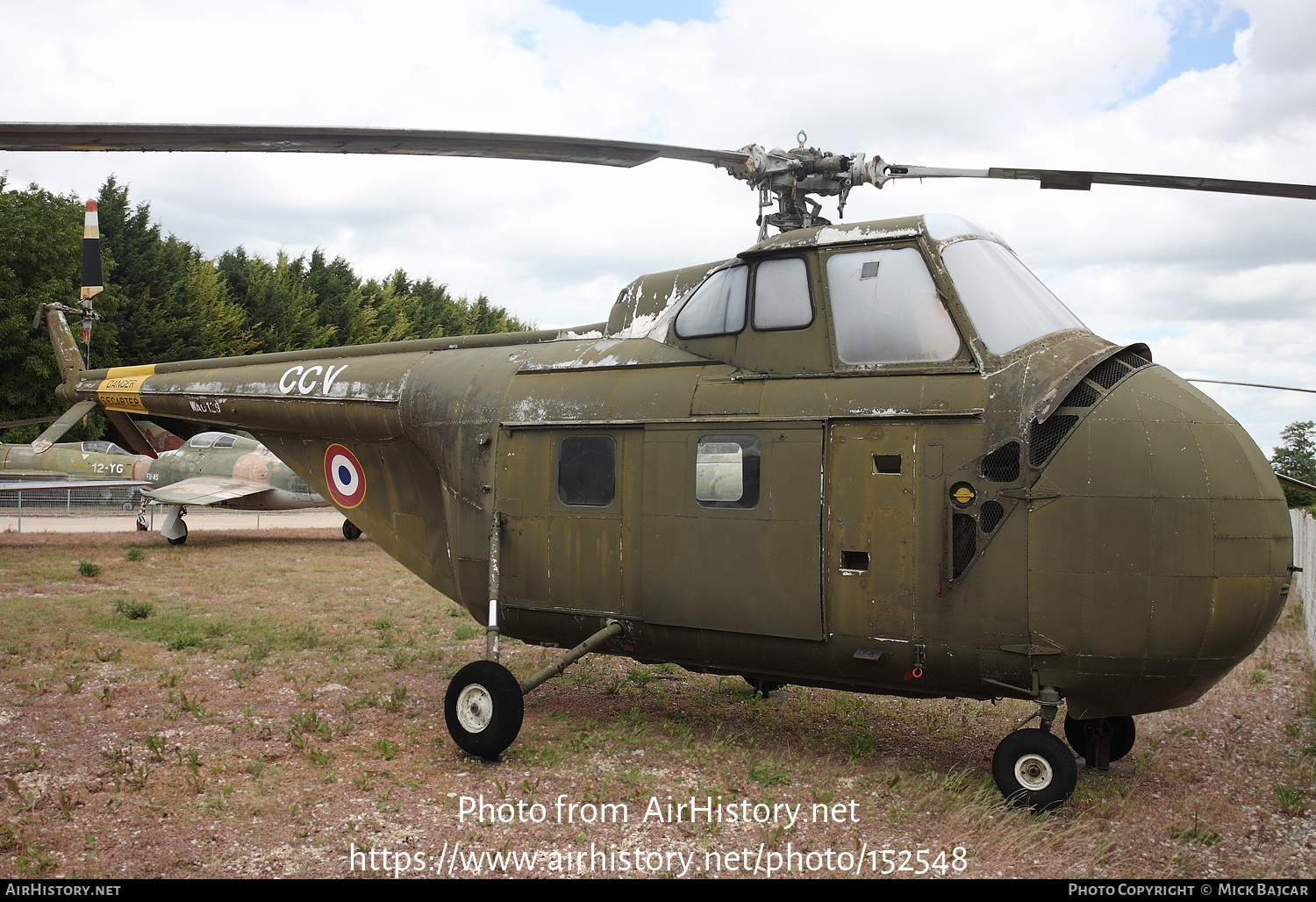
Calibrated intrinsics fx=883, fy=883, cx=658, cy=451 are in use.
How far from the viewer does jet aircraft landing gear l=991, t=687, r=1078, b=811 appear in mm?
5363

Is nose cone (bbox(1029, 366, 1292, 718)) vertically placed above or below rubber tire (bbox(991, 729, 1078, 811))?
above

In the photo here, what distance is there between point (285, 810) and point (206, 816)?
45 cm

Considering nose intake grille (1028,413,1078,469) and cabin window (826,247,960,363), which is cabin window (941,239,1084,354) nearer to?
cabin window (826,247,960,363)

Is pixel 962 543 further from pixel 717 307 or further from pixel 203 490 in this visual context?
pixel 203 490

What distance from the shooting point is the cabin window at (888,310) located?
5809 millimetres

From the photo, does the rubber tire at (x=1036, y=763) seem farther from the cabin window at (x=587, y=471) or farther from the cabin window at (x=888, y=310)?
the cabin window at (x=587, y=471)

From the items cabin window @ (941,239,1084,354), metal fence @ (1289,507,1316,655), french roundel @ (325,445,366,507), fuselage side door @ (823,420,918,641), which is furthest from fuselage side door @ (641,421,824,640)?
metal fence @ (1289,507,1316,655)

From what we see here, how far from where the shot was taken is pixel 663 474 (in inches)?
256

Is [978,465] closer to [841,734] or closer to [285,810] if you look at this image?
[841,734]

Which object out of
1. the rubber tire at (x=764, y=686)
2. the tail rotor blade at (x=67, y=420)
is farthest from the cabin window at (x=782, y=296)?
the tail rotor blade at (x=67, y=420)

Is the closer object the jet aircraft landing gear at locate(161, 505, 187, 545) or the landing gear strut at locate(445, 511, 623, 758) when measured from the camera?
the landing gear strut at locate(445, 511, 623, 758)

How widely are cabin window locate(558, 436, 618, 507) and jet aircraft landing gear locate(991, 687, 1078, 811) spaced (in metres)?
3.22

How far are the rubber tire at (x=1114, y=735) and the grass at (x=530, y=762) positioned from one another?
0.17 meters

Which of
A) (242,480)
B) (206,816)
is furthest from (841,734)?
(242,480)
